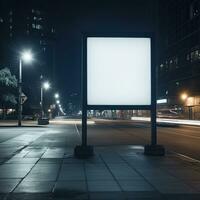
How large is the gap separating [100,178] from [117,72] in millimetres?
7295

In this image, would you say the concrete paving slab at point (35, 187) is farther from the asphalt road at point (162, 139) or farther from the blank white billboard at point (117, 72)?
the asphalt road at point (162, 139)

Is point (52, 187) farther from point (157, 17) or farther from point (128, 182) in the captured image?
point (157, 17)

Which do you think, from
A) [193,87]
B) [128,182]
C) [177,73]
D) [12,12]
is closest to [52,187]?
[128,182]

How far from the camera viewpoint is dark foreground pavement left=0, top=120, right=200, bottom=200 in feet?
33.3

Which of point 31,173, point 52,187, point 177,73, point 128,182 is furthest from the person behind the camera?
point 177,73

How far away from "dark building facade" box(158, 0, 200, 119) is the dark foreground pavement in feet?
226

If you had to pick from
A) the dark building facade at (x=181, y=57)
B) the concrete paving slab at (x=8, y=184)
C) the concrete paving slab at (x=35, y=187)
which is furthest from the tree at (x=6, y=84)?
the dark building facade at (x=181, y=57)

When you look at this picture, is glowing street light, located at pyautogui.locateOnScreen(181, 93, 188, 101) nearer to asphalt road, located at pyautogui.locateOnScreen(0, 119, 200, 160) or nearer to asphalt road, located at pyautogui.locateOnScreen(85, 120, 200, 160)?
asphalt road, located at pyautogui.locateOnScreen(85, 120, 200, 160)

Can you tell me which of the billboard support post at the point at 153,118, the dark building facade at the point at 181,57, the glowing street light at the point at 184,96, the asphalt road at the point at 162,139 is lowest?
the asphalt road at the point at 162,139

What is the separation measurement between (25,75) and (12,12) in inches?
2367

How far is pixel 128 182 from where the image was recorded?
1179 cm

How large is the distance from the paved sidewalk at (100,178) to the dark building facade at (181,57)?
2716 inches

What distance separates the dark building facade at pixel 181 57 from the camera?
91000 mm

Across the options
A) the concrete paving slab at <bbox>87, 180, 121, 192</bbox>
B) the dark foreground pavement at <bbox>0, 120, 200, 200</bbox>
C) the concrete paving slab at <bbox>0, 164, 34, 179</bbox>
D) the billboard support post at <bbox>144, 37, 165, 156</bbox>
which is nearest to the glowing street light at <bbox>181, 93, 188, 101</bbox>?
the billboard support post at <bbox>144, 37, 165, 156</bbox>
